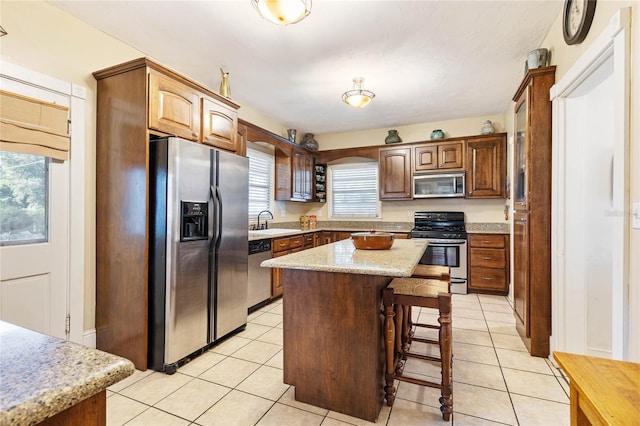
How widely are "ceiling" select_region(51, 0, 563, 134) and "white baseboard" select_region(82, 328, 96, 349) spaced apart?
2409 millimetres

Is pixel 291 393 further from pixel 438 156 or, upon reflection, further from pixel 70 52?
pixel 438 156

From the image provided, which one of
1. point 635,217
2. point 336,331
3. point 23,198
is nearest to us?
point 635,217

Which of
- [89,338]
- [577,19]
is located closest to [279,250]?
[89,338]

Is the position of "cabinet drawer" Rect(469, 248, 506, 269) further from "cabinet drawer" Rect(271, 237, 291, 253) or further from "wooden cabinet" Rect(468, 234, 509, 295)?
"cabinet drawer" Rect(271, 237, 291, 253)

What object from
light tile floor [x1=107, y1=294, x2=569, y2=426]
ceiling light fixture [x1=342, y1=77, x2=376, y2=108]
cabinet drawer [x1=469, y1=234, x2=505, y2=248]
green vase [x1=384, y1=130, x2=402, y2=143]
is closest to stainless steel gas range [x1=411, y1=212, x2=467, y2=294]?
cabinet drawer [x1=469, y1=234, x2=505, y2=248]

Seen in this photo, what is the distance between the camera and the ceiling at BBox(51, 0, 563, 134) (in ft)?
7.38

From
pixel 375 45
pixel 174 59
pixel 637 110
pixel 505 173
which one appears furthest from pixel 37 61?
pixel 505 173

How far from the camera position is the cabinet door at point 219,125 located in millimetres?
2752

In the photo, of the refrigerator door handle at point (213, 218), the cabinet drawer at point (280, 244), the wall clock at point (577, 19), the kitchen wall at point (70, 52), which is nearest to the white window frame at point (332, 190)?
the cabinet drawer at point (280, 244)

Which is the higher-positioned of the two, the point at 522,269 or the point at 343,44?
the point at 343,44

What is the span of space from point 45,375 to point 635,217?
2.10 metres

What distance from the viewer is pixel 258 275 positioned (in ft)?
11.8

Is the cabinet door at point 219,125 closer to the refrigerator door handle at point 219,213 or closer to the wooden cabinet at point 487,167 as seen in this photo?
the refrigerator door handle at point 219,213

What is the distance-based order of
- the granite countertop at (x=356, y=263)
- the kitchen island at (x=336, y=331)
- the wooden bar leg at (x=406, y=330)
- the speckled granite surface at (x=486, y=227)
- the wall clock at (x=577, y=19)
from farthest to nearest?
the speckled granite surface at (x=486, y=227), the wooden bar leg at (x=406, y=330), the wall clock at (x=577, y=19), the kitchen island at (x=336, y=331), the granite countertop at (x=356, y=263)
